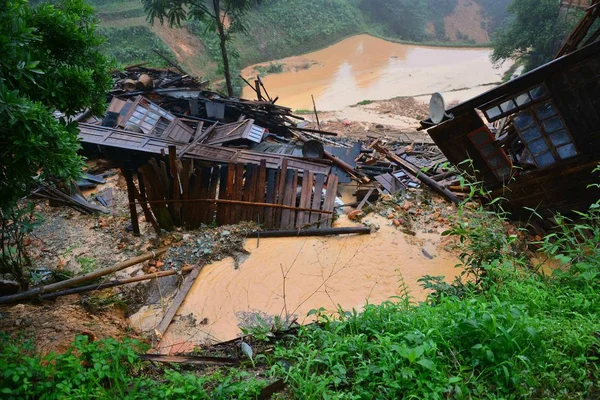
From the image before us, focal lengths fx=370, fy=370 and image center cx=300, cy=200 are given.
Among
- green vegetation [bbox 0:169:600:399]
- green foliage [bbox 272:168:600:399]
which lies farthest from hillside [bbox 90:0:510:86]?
green foliage [bbox 272:168:600:399]

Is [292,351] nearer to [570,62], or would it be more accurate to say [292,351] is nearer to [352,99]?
[570,62]

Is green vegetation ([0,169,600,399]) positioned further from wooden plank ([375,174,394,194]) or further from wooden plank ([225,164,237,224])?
wooden plank ([375,174,394,194])

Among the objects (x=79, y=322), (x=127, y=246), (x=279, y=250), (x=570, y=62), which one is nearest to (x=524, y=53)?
(x=570, y=62)

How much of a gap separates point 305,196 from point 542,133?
15.3ft

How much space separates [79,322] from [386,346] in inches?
148

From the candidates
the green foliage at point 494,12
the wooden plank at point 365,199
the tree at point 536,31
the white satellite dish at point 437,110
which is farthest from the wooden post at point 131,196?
the green foliage at point 494,12

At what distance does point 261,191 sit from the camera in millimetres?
7465

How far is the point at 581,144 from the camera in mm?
6695

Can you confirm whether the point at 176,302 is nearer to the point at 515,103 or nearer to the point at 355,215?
the point at 355,215

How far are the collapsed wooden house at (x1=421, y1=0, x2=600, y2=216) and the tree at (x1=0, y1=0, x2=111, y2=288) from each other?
598 centimetres

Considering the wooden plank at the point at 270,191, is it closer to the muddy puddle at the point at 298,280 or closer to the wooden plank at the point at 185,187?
the muddy puddle at the point at 298,280

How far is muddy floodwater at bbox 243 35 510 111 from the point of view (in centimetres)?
2448

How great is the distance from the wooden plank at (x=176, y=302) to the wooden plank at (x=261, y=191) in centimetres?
154

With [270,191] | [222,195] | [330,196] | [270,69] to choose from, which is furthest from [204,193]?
[270,69]
